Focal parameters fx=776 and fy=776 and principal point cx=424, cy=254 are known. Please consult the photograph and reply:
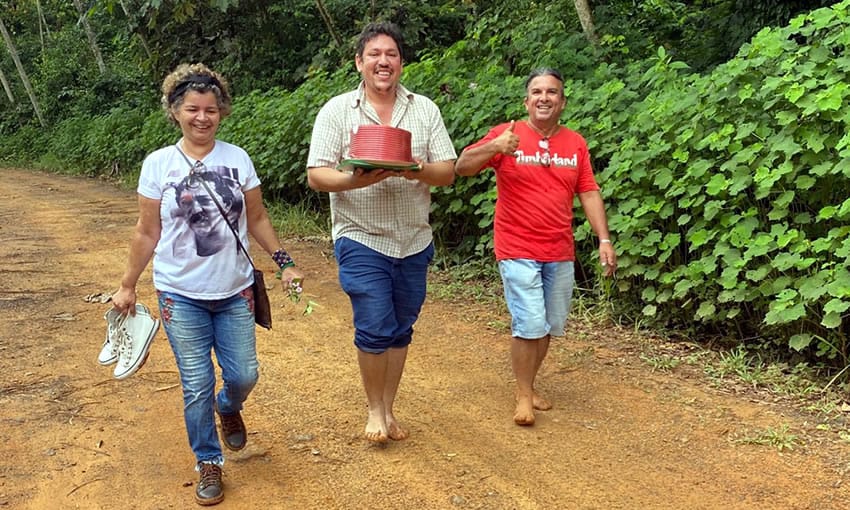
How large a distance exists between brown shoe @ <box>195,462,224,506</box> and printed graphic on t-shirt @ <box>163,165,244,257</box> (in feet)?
2.93

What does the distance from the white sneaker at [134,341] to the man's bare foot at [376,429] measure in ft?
3.42

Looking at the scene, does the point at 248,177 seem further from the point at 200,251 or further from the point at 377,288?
the point at 377,288

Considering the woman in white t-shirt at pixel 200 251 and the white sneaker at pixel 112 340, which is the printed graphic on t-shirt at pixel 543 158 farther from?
the white sneaker at pixel 112 340

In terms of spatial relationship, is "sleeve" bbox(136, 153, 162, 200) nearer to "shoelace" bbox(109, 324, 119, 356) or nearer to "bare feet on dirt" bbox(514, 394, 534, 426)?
"shoelace" bbox(109, 324, 119, 356)

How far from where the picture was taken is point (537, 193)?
376 cm

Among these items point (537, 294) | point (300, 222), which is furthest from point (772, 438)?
→ point (300, 222)

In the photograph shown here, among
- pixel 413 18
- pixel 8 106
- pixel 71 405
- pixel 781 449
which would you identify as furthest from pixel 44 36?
pixel 781 449

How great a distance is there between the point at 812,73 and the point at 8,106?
30.6 m

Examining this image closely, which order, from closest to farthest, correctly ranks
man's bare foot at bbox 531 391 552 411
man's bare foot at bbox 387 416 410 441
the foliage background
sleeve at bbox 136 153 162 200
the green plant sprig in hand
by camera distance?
sleeve at bbox 136 153 162 200 < the green plant sprig in hand < man's bare foot at bbox 387 416 410 441 < man's bare foot at bbox 531 391 552 411 < the foliage background

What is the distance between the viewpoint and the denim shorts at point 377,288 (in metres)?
3.37

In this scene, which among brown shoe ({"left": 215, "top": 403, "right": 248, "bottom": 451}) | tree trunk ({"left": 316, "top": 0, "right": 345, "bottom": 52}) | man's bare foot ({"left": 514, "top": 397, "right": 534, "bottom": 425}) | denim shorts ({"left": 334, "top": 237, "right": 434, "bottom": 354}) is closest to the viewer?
denim shorts ({"left": 334, "top": 237, "right": 434, "bottom": 354})

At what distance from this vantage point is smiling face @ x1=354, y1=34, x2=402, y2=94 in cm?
328

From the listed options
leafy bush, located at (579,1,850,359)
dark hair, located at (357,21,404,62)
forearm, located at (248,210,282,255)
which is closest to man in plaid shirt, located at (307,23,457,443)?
dark hair, located at (357,21,404,62)

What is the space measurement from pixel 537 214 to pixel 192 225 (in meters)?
1.62
